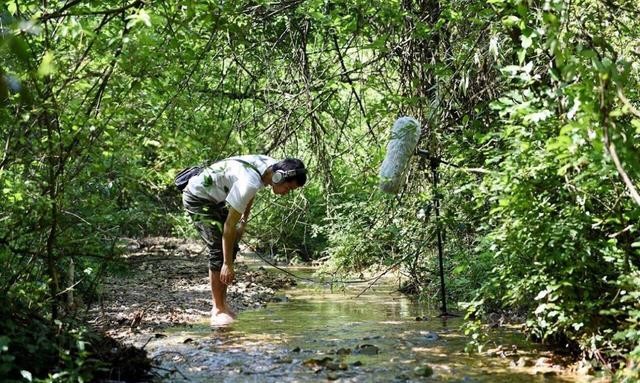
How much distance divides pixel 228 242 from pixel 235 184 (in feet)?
1.60

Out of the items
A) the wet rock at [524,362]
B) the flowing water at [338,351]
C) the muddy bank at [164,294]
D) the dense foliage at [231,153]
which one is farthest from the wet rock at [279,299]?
the wet rock at [524,362]

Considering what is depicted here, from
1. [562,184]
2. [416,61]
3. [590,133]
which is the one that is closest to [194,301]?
[416,61]

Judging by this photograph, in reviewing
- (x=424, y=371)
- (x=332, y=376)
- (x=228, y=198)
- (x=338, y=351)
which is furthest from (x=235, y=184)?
(x=424, y=371)

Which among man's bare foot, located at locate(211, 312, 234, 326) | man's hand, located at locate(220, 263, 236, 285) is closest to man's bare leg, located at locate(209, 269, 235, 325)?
man's bare foot, located at locate(211, 312, 234, 326)

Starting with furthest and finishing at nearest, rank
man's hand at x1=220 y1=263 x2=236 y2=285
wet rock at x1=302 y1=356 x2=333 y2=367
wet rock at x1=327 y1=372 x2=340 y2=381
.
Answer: man's hand at x1=220 y1=263 x2=236 y2=285 → wet rock at x1=302 y1=356 x2=333 y2=367 → wet rock at x1=327 y1=372 x2=340 y2=381

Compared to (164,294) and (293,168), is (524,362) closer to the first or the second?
(293,168)

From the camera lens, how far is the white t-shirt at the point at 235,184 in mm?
5316

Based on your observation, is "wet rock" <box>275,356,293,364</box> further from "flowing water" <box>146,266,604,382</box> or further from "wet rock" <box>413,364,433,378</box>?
"wet rock" <box>413,364,433,378</box>

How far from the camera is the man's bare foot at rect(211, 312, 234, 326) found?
580 cm

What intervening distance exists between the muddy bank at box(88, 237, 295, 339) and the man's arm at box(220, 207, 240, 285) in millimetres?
326

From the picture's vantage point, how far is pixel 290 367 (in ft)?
14.0

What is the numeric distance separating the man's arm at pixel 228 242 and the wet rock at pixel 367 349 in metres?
1.36

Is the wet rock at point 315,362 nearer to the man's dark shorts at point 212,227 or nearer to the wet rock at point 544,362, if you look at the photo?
the wet rock at point 544,362

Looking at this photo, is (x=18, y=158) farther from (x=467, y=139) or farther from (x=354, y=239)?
(x=354, y=239)
